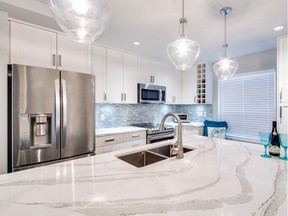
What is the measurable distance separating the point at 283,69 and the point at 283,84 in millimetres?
215

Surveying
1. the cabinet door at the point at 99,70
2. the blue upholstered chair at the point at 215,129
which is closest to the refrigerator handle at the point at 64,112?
the cabinet door at the point at 99,70

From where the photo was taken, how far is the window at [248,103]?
3.13m

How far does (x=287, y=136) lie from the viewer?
1.23m

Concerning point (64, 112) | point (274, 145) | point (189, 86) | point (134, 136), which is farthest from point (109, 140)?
point (189, 86)

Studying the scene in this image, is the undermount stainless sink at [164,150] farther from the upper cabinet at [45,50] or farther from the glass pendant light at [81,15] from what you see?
the upper cabinet at [45,50]

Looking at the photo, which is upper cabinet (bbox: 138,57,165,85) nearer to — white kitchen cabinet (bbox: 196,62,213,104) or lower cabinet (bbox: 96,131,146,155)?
white kitchen cabinet (bbox: 196,62,213,104)

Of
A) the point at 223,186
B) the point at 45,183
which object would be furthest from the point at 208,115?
the point at 45,183

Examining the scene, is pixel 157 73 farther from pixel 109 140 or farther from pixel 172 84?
pixel 109 140

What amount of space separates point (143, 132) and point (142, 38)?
5.35 feet

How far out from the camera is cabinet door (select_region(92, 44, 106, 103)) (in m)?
2.74

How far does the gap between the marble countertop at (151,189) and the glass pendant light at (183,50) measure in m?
1.00

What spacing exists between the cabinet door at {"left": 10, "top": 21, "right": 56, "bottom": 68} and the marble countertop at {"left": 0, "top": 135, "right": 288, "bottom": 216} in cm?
153

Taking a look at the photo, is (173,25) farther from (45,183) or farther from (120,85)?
(45,183)

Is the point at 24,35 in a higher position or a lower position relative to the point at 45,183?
higher
